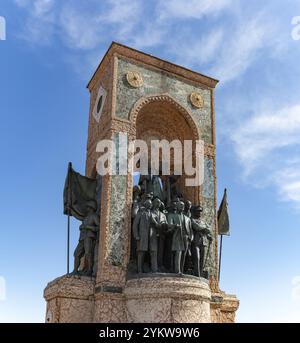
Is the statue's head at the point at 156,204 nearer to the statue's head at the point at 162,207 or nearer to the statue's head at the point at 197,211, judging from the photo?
the statue's head at the point at 162,207

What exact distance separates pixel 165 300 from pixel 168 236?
76.2 inches

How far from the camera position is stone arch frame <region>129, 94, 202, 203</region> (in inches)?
524

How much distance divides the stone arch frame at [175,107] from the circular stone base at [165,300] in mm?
3227

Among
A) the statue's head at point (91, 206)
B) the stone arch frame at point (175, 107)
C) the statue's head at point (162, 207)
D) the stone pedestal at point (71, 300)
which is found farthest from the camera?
the stone arch frame at point (175, 107)

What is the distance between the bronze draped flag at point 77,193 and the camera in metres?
12.9

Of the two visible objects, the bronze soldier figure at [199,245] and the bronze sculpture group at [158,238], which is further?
the bronze soldier figure at [199,245]

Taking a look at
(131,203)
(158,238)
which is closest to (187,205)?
(158,238)

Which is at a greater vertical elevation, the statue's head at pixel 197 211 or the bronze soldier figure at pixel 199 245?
the statue's head at pixel 197 211

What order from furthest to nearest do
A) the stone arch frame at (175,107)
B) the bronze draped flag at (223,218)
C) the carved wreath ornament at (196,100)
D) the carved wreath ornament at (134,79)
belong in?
1. the carved wreath ornament at (196,100)
2. the bronze draped flag at (223,218)
3. the carved wreath ornament at (134,79)
4. the stone arch frame at (175,107)

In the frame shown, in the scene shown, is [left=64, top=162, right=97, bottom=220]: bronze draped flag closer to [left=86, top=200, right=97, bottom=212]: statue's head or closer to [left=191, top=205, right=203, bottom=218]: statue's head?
[left=86, top=200, right=97, bottom=212]: statue's head

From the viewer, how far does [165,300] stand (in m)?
11.0

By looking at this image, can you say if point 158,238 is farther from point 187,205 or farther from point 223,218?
point 223,218

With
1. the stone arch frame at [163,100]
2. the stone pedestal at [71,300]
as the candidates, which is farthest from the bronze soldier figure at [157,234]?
the stone arch frame at [163,100]

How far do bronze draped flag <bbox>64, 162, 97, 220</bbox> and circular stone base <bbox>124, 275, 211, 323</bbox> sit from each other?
2.68 meters
